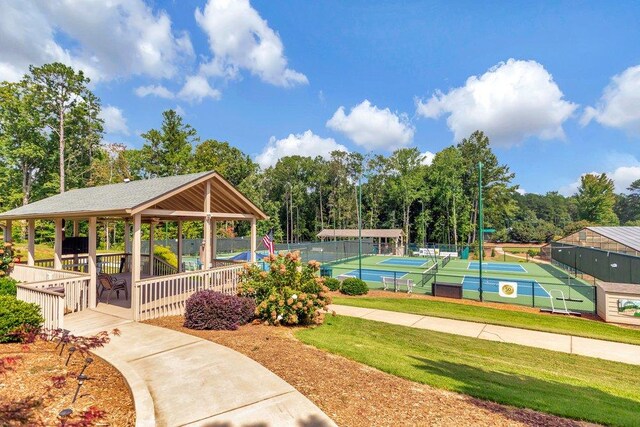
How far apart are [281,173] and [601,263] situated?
51913 mm

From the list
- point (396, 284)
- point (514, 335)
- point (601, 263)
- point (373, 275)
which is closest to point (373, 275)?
point (373, 275)

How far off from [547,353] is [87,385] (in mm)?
9594

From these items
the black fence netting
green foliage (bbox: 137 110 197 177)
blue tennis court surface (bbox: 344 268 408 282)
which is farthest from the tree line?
the black fence netting

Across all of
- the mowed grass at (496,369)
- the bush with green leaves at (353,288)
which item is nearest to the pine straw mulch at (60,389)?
the mowed grass at (496,369)

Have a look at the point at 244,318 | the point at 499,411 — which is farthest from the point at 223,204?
the point at 499,411

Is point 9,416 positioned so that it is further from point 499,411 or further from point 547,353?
point 547,353

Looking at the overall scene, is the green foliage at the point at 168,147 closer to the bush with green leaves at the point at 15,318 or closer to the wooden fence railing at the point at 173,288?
the wooden fence railing at the point at 173,288

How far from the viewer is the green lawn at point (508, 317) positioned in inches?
407

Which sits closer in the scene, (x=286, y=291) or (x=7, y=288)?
(x=286, y=291)

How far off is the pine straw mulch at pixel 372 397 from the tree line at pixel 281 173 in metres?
28.7

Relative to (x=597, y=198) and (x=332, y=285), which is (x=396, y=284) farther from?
(x=597, y=198)

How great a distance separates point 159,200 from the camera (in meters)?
8.54

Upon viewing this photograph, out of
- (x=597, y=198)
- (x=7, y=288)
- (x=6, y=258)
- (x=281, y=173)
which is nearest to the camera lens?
(x=7, y=288)

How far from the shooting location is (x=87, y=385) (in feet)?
14.6
